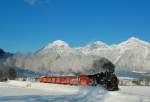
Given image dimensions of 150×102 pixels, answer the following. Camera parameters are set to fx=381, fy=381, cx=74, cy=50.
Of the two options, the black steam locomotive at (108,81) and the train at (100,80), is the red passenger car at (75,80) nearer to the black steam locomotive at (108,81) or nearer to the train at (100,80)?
the train at (100,80)

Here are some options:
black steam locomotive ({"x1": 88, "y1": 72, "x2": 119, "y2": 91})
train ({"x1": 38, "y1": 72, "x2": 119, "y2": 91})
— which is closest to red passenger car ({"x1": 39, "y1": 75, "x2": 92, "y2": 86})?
train ({"x1": 38, "y1": 72, "x2": 119, "y2": 91})

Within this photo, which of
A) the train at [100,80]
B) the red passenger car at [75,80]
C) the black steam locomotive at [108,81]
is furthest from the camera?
the red passenger car at [75,80]

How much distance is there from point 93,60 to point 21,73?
24.0m

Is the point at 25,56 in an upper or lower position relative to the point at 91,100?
upper

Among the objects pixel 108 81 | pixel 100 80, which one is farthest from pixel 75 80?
pixel 108 81

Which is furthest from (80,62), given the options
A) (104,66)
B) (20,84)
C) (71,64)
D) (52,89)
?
(52,89)

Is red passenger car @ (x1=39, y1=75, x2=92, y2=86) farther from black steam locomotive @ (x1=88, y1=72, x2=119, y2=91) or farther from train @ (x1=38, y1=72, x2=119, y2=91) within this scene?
black steam locomotive @ (x1=88, y1=72, x2=119, y2=91)

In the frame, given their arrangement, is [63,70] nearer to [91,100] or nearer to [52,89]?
[52,89]

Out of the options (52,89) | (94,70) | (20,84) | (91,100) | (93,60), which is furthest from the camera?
(93,60)

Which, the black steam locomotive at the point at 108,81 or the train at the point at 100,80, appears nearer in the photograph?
the black steam locomotive at the point at 108,81

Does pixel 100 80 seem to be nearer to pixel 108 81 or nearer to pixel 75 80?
pixel 108 81

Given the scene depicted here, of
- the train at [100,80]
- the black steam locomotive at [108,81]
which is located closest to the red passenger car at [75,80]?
the train at [100,80]

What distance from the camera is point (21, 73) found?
125m

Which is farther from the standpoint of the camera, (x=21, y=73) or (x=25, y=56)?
(x=25, y=56)
